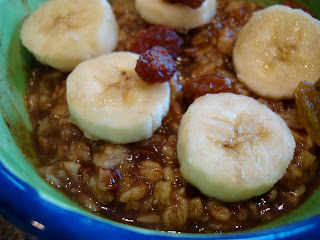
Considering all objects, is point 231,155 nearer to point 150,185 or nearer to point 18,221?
point 150,185

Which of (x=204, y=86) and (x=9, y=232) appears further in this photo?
(x=204, y=86)

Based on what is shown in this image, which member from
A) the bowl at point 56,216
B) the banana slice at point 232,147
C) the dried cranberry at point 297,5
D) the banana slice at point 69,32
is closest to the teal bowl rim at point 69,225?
the bowl at point 56,216

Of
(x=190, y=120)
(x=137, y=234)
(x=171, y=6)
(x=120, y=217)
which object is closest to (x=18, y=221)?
(x=137, y=234)

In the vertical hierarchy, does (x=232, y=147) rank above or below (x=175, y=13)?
below

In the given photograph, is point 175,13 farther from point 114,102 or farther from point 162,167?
point 162,167

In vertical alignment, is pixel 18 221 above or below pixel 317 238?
above

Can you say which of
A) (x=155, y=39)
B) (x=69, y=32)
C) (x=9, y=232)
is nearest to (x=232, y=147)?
(x=155, y=39)
